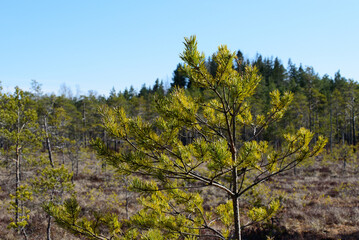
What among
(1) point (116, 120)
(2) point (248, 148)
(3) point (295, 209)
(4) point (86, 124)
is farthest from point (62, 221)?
(4) point (86, 124)

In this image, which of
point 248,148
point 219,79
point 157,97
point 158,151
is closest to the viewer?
point 248,148

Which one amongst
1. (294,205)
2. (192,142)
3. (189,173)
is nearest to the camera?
(192,142)

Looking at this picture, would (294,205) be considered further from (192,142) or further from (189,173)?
(192,142)

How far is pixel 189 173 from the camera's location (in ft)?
10.7

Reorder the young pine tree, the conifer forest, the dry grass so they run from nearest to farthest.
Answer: the young pine tree, the conifer forest, the dry grass

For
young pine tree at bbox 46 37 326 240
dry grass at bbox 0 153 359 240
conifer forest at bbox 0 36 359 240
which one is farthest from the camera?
dry grass at bbox 0 153 359 240

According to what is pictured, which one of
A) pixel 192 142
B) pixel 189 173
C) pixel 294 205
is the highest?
pixel 192 142

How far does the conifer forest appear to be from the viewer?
3109 mm

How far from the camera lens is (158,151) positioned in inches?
129

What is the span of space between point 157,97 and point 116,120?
2.31ft

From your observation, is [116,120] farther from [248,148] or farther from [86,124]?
[86,124]

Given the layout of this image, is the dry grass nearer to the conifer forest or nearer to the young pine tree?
the conifer forest

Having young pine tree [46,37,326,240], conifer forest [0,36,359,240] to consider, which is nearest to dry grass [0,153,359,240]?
conifer forest [0,36,359,240]

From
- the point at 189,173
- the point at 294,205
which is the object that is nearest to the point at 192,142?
the point at 189,173
